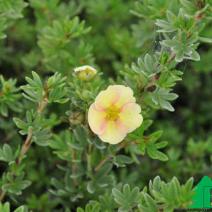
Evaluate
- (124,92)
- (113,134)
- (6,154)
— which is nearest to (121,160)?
(113,134)

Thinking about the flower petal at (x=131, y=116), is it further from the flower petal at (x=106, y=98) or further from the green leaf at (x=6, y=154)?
the green leaf at (x=6, y=154)

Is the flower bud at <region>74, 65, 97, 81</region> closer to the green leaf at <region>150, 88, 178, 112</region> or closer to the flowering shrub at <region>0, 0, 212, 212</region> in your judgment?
the flowering shrub at <region>0, 0, 212, 212</region>

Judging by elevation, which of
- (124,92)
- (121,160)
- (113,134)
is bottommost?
(121,160)

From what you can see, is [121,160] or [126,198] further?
[121,160]

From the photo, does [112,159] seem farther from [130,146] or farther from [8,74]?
[8,74]

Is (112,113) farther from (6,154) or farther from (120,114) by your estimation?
(6,154)

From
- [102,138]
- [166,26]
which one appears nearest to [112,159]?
[102,138]

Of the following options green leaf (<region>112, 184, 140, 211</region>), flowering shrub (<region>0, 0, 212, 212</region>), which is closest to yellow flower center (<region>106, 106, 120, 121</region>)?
flowering shrub (<region>0, 0, 212, 212</region>)
